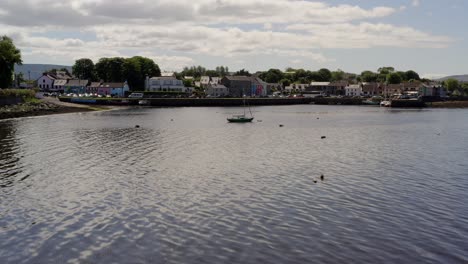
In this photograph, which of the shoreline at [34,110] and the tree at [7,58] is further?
the tree at [7,58]

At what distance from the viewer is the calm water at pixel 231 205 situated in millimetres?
21625

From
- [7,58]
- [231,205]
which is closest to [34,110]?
[7,58]

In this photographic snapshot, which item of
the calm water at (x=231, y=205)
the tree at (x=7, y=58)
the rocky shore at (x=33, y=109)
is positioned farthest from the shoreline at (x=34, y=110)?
the calm water at (x=231, y=205)

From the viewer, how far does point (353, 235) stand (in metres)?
23.8

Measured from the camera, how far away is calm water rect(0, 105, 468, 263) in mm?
21625

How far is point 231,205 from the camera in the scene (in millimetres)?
29609

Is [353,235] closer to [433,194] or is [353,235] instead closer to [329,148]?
[433,194]

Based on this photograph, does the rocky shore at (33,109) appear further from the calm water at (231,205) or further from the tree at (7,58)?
the calm water at (231,205)

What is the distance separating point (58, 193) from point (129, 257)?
14.5 meters

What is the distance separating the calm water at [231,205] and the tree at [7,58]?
71840 millimetres

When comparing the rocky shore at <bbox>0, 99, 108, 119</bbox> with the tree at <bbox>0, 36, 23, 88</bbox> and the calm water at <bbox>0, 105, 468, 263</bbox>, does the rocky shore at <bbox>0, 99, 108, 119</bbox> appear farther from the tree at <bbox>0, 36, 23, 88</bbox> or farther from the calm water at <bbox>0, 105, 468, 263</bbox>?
the calm water at <bbox>0, 105, 468, 263</bbox>

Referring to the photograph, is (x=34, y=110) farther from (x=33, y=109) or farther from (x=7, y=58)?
(x=7, y=58)

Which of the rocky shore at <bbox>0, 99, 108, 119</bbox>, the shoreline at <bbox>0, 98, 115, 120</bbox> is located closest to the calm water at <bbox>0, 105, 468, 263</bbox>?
the shoreline at <bbox>0, 98, 115, 120</bbox>

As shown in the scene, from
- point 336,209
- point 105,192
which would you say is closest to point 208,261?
point 336,209
